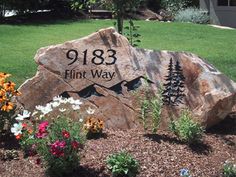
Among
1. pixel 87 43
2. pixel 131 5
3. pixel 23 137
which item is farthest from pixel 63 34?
pixel 23 137

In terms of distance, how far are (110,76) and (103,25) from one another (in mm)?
12901

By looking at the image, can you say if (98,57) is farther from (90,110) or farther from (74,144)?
(74,144)

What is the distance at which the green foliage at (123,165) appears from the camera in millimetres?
4492

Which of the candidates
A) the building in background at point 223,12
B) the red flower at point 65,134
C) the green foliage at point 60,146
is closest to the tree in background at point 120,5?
the green foliage at point 60,146

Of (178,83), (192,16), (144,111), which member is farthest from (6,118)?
(192,16)

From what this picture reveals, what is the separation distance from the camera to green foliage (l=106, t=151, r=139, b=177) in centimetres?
449

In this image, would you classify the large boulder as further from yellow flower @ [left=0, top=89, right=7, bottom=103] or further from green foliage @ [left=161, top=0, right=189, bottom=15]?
green foliage @ [left=161, top=0, right=189, bottom=15]

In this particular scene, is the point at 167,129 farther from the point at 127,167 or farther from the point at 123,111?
the point at 127,167

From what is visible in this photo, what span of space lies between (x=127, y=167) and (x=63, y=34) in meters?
11.6

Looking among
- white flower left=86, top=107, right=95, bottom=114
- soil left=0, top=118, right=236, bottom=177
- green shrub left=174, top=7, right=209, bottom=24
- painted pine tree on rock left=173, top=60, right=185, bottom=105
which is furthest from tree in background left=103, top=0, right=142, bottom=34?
green shrub left=174, top=7, right=209, bottom=24

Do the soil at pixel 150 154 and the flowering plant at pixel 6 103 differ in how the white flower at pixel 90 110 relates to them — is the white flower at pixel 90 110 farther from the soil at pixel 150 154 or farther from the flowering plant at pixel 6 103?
the flowering plant at pixel 6 103

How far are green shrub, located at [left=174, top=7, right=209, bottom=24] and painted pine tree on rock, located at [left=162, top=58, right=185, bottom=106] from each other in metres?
15.7

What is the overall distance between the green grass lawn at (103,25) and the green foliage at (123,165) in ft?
14.7

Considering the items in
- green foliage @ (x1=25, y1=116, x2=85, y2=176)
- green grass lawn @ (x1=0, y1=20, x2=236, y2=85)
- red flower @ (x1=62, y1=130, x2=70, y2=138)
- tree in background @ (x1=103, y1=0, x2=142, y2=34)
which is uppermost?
tree in background @ (x1=103, y1=0, x2=142, y2=34)
